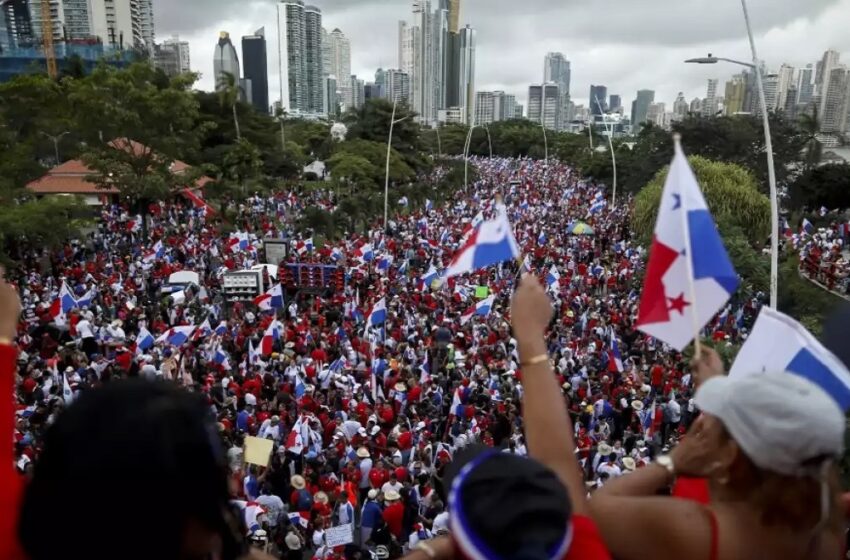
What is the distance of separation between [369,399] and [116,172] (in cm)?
1902

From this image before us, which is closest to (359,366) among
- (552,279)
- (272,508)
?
(272,508)

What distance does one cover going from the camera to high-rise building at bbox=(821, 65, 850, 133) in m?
117

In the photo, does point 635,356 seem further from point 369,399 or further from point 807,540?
point 807,540

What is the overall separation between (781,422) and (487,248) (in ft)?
7.30

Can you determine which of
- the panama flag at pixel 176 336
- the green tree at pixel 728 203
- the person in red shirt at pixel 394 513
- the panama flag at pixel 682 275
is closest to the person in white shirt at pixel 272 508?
the person in red shirt at pixel 394 513

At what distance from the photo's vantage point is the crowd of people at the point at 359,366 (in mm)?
7648

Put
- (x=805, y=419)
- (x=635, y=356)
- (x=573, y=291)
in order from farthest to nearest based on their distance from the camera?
(x=573, y=291)
(x=635, y=356)
(x=805, y=419)

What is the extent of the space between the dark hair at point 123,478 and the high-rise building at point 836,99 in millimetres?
136144

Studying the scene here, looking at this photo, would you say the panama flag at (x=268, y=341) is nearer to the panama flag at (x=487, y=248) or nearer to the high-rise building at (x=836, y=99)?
the panama flag at (x=487, y=248)

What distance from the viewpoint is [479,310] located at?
1407cm

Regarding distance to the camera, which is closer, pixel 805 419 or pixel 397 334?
pixel 805 419


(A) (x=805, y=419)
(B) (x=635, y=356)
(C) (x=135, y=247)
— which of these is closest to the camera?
(A) (x=805, y=419)

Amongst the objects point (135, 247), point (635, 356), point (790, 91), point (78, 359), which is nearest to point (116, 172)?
point (135, 247)

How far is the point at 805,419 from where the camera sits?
1.43m
